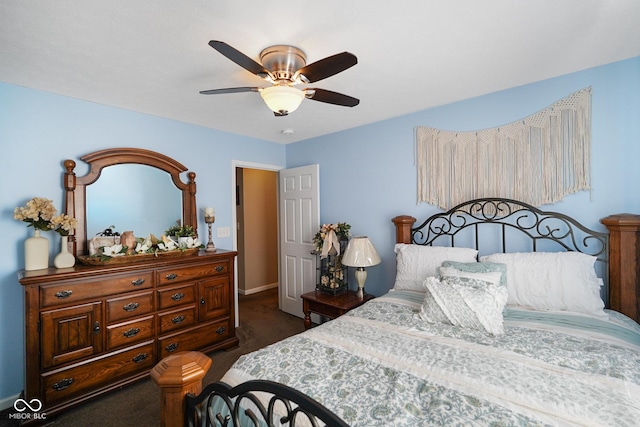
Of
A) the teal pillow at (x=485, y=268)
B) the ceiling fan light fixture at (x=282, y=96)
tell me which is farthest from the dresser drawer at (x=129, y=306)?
the teal pillow at (x=485, y=268)

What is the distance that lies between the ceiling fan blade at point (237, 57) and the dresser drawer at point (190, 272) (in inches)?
76.0

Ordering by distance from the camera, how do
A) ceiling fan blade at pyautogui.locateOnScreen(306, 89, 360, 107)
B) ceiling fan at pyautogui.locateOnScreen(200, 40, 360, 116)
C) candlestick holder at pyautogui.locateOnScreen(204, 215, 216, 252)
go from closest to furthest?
1. ceiling fan at pyautogui.locateOnScreen(200, 40, 360, 116)
2. ceiling fan blade at pyautogui.locateOnScreen(306, 89, 360, 107)
3. candlestick holder at pyautogui.locateOnScreen(204, 215, 216, 252)

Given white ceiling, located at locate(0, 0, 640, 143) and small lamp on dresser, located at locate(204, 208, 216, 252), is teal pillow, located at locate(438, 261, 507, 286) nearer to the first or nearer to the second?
white ceiling, located at locate(0, 0, 640, 143)

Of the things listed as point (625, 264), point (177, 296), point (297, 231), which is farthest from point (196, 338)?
point (625, 264)

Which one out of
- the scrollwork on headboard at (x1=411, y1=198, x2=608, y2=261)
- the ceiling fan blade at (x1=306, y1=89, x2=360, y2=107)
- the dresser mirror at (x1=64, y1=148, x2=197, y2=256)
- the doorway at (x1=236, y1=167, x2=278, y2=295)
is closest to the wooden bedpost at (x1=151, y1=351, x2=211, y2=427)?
the ceiling fan blade at (x1=306, y1=89, x2=360, y2=107)

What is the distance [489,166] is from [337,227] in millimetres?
1628

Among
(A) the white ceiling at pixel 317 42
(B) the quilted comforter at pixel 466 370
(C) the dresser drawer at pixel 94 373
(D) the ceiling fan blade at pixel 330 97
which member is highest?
(A) the white ceiling at pixel 317 42

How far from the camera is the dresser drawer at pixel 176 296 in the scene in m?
2.52

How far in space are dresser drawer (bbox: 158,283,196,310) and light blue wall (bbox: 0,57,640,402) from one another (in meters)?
0.86

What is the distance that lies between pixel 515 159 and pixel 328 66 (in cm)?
187

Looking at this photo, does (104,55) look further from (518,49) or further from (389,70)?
(518,49)

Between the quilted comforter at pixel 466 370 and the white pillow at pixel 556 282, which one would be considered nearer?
the quilted comforter at pixel 466 370

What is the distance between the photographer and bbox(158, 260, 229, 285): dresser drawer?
8.33 feet

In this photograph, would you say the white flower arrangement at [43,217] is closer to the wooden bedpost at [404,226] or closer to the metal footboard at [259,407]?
the metal footboard at [259,407]
